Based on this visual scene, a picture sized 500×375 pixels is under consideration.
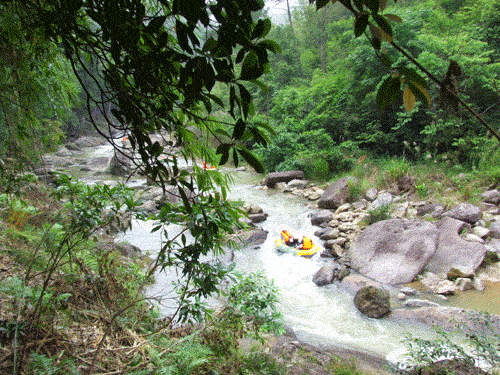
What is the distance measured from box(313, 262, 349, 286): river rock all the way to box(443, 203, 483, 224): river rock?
263 centimetres

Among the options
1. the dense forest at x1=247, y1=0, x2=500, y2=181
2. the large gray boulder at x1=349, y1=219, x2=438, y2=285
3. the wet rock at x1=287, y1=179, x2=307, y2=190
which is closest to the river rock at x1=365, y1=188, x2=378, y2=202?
the dense forest at x1=247, y1=0, x2=500, y2=181

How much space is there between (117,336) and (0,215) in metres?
3.26

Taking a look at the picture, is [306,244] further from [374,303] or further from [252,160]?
[252,160]

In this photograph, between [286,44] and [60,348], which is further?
[286,44]

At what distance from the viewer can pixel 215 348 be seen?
7.12ft

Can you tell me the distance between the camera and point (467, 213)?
6.04 metres

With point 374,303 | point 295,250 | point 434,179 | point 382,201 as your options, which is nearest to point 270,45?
point 374,303

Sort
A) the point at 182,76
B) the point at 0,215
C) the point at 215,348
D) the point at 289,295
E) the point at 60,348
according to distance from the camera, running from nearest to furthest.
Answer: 1. the point at 182,76
2. the point at 60,348
3. the point at 215,348
4. the point at 0,215
5. the point at 289,295

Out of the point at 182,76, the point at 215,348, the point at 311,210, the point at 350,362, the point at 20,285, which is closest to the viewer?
the point at 182,76

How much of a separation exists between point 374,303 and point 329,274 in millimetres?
1072

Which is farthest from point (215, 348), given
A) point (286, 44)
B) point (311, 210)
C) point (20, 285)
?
point (286, 44)

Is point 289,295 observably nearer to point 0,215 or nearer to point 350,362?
point 350,362

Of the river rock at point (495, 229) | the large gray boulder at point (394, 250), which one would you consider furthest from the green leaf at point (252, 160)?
the river rock at point (495, 229)

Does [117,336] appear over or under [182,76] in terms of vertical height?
under
